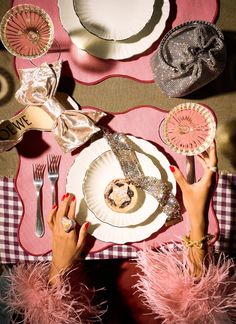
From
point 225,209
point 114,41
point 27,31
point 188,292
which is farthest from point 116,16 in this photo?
point 188,292

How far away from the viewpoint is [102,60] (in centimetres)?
135

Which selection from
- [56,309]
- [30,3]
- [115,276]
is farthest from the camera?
[115,276]

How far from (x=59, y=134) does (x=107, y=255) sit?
51 centimetres

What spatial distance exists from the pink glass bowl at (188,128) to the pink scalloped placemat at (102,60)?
0.19 meters

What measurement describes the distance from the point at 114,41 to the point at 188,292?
958 millimetres

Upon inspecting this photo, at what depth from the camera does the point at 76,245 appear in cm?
129

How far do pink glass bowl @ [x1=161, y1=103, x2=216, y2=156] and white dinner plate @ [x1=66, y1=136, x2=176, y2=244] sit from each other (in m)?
0.08

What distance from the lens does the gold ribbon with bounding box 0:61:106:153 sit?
1.27 m

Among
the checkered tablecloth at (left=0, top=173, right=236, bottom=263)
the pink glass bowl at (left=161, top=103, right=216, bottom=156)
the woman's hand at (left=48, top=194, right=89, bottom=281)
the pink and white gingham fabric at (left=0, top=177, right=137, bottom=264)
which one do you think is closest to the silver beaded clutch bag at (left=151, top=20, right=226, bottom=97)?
the pink glass bowl at (left=161, top=103, right=216, bottom=156)

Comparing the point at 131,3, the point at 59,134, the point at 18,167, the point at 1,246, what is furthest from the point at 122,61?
the point at 1,246

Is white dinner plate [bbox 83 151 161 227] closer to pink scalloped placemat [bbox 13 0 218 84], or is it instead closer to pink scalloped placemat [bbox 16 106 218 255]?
pink scalloped placemat [bbox 16 106 218 255]

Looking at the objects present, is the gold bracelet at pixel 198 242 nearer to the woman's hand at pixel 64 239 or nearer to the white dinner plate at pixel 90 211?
the white dinner plate at pixel 90 211

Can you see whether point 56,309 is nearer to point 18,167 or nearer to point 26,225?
point 26,225

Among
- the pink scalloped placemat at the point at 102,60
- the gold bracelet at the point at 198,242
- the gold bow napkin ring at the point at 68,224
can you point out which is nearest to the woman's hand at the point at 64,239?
the gold bow napkin ring at the point at 68,224
